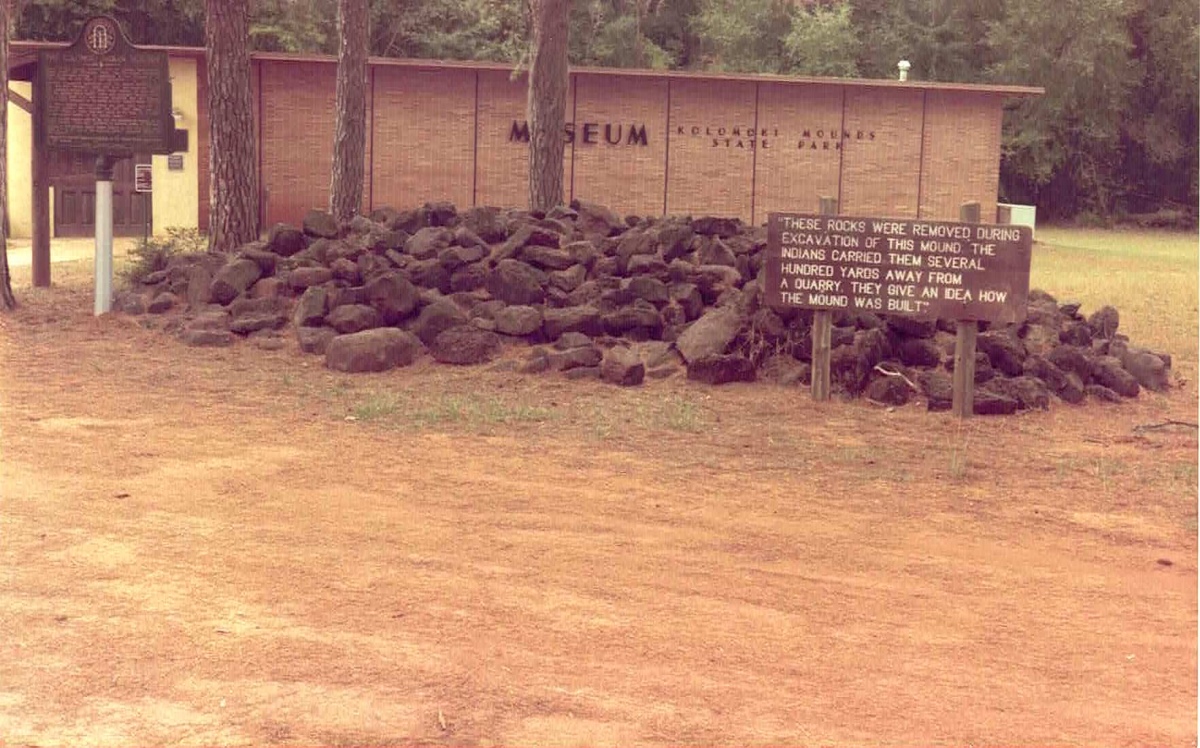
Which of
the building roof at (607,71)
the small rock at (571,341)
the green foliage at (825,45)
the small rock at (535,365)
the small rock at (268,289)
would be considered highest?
the green foliage at (825,45)

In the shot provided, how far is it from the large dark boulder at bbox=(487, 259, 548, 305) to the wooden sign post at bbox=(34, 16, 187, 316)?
3922mm

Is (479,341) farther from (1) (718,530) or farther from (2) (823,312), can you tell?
(1) (718,530)

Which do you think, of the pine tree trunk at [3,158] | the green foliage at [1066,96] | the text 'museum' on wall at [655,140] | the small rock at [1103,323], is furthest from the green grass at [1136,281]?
the pine tree trunk at [3,158]

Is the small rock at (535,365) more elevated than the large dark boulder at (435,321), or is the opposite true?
the large dark boulder at (435,321)

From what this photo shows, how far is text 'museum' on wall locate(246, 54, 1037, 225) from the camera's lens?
29.5 m

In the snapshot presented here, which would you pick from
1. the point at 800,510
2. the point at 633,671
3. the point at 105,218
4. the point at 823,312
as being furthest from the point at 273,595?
the point at 105,218

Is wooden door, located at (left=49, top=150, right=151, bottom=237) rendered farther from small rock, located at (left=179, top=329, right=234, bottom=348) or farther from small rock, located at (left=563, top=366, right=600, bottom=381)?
small rock, located at (left=563, top=366, right=600, bottom=381)

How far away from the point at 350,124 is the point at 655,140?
10118 millimetres

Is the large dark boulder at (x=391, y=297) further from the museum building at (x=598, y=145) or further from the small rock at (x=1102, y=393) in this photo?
the museum building at (x=598, y=145)

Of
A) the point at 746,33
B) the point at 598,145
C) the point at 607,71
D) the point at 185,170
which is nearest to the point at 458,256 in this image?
the point at 607,71

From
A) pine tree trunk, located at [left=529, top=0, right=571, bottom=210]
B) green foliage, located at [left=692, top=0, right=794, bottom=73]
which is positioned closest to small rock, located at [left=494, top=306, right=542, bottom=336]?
pine tree trunk, located at [left=529, top=0, right=571, bottom=210]

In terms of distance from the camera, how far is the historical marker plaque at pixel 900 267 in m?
11.2

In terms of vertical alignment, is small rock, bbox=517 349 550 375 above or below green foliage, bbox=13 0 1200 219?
below

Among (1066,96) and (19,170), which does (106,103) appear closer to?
(19,170)
